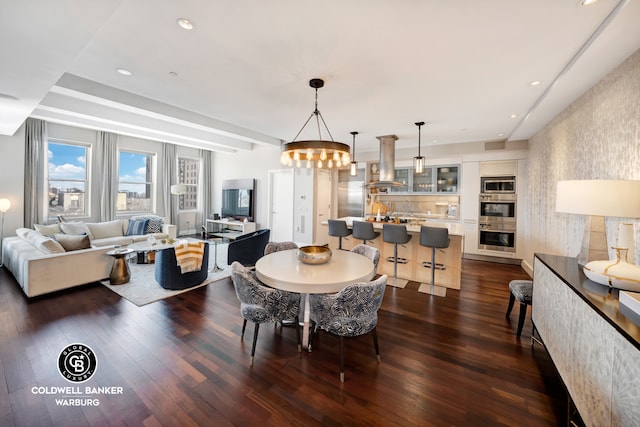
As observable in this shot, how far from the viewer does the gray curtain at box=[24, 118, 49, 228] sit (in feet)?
16.8

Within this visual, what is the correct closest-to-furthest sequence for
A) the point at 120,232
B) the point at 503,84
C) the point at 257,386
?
1. the point at 257,386
2. the point at 503,84
3. the point at 120,232

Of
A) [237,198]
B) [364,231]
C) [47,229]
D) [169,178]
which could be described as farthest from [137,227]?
[364,231]

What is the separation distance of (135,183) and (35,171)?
1.97 meters

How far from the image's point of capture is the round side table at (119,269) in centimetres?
383

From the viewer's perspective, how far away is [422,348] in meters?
2.40

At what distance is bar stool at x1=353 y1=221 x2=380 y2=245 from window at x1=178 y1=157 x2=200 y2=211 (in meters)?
6.09

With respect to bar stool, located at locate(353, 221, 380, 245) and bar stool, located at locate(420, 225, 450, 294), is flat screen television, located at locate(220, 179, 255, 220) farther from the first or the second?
bar stool, located at locate(420, 225, 450, 294)

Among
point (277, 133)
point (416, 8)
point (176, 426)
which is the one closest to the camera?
point (176, 426)

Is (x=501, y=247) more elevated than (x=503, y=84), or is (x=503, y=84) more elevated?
(x=503, y=84)

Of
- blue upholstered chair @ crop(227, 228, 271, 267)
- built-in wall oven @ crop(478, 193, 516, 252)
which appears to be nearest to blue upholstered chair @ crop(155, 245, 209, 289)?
blue upholstered chair @ crop(227, 228, 271, 267)

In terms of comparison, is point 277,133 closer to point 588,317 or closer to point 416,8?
point 416,8

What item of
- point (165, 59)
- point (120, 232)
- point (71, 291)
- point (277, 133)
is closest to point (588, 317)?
point (165, 59)

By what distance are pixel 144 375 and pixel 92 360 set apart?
569 millimetres

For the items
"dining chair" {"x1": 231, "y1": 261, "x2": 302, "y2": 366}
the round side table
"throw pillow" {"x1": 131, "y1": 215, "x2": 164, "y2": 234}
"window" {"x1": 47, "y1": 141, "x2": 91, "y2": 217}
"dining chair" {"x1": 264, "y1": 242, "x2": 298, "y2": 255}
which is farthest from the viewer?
"throw pillow" {"x1": 131, "y1": 215, "x2": 164, "y2": 234}
